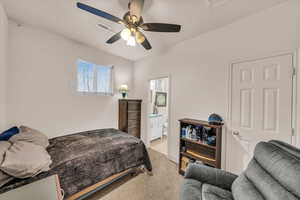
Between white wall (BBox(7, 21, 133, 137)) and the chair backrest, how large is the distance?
3303 millimetres

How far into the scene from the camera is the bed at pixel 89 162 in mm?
1439

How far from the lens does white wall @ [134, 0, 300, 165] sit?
1.57 metres

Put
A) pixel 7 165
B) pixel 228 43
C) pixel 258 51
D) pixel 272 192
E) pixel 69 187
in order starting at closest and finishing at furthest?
pixel 272 192
pixel 7 165
pixel 69 187
pixel 258 51
pixel 228 43

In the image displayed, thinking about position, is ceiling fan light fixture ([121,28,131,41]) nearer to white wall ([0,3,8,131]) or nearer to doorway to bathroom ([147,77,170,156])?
white wall ([0,3,8,131])

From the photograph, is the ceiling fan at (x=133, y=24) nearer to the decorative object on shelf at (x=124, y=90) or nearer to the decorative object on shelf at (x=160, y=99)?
the decorative object on shelf at (x=124, y=90)

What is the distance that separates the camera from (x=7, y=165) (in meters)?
1.08

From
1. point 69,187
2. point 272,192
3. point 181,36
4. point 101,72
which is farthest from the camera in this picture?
point 101,72

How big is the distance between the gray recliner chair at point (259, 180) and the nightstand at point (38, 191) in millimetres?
1277

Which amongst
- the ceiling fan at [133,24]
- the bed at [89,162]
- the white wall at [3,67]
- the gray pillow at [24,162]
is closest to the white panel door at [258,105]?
the ceiling fan at [133,24]

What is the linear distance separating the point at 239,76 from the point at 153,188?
2306mm

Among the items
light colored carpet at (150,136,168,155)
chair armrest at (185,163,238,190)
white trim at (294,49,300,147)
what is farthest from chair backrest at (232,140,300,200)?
light colored carpet at (150,136,168,155)

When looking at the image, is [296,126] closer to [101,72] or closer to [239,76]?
[239,76]

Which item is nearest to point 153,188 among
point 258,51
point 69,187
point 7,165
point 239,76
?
point 69,187

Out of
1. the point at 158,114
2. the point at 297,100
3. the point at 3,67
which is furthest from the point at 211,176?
the point at 3,67
